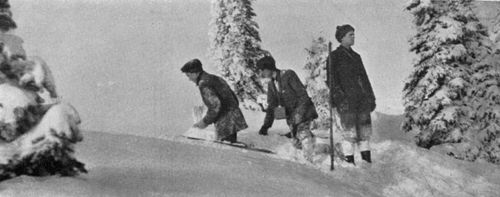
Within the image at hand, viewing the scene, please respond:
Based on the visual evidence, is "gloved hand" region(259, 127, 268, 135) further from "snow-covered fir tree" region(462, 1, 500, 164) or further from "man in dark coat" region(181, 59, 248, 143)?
"snow-covered fir tree" region(462, 1, 500, 164)

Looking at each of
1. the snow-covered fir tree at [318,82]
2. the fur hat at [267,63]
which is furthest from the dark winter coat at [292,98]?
the snow-covered fir tree at [318,82]

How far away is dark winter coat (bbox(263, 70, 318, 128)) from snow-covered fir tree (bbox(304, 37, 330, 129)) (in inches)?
31.3

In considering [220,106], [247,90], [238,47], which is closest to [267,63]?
[220,106]

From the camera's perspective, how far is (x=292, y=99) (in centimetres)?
937

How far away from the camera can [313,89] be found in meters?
13.0

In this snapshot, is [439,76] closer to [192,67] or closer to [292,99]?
[292,99]

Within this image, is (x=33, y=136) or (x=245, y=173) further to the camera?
(x=245, y=173)

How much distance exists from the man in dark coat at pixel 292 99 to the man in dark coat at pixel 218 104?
62cm

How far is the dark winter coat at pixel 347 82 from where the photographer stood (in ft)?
30.8

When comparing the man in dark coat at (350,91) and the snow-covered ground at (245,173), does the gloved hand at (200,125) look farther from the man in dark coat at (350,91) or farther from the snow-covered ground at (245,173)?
the man in dark coat at (350,91)

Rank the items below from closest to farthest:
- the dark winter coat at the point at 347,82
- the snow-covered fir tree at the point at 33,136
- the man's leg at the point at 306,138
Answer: the snow-covered fir tree at the point at 33,136 → the man's leg at the point at 306,138 → the dark winter coat at the point at 347,82

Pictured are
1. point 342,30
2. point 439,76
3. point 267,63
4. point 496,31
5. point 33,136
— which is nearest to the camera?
point 33,136

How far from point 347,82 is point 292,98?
2.95 feet

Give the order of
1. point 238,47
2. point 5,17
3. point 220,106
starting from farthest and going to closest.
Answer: point 238,47, point 220,106, point 5,17
